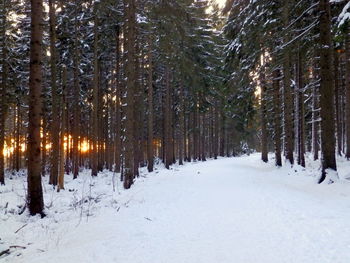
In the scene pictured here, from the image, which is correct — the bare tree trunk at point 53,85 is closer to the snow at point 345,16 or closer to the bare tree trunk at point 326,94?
the bare tree trunk at point 326,94

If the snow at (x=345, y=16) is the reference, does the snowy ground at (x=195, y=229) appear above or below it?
below

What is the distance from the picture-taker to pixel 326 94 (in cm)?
1039

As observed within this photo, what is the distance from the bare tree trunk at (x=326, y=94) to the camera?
33.5 feet

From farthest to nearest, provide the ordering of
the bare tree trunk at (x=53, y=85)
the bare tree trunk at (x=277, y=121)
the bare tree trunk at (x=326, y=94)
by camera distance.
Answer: the bare tree trunk at (x=277, y=121)
the bare tree trunk at (x=53, y=85)
the bare tree trunk at (x=326, y=94)

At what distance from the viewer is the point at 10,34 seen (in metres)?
18.0

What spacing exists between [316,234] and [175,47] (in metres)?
10.4

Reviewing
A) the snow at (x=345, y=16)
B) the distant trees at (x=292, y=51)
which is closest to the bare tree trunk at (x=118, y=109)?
the distant trees at (x=292, y=51)

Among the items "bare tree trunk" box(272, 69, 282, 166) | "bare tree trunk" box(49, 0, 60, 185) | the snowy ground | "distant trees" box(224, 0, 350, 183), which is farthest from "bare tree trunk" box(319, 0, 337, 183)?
"bare tree trunk" box(49, 0, 60, 185)

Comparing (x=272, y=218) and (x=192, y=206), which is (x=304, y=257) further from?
(x=192, y=206)

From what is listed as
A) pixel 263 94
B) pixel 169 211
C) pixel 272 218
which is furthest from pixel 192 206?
pixel 263 94

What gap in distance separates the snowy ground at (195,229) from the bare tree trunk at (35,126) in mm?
558

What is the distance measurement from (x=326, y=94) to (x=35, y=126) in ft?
30.8

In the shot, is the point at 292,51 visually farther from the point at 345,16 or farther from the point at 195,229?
the point at 195,229

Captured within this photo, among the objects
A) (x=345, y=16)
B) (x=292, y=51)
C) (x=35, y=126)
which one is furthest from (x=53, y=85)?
(x=345, y=16)
